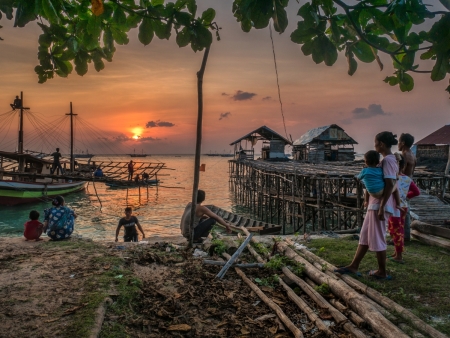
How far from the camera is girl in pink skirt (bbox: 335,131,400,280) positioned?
441cm

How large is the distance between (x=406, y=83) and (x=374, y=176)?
233 centimetres

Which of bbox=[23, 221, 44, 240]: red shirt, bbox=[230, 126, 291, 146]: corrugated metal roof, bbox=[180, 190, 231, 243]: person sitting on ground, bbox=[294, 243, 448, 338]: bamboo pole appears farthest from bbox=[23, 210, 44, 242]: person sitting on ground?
bbox=[230, 126, 291, 146]: corrugated metal roof

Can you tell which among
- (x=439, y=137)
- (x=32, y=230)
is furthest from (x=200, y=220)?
(x=439, y=137)

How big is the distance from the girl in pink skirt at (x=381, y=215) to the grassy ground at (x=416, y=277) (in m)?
0.26

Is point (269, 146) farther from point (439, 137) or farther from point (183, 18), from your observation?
point (183, 18)

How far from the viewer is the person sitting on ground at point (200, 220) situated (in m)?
6.74

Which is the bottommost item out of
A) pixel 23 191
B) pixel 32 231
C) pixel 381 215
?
pixel 23 191

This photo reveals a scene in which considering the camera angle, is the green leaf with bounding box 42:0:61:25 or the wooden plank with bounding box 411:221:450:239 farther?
the wooden plank with bounding box 411:221:450:239

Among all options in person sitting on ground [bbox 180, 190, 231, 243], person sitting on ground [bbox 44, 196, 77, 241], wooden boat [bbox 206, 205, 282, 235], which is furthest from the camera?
wooden boat [bbox 206, 205, 282, 235]

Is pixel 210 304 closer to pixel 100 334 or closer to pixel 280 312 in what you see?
pixel 280 312

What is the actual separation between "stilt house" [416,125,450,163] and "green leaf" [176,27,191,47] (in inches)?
1500

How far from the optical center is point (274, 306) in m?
3.78

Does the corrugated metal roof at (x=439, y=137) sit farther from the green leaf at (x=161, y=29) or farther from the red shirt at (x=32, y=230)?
the green leaf at (x=161, y=29)

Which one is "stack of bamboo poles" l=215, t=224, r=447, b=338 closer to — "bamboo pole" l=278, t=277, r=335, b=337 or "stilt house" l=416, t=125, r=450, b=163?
"bamboo pole" l=278, t=277, r=335, b=337
